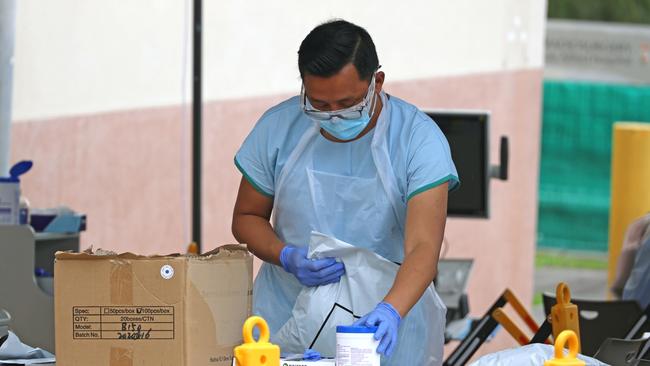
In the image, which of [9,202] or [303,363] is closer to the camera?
[303,363]

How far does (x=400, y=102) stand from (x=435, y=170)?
0.28m

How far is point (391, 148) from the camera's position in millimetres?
3053

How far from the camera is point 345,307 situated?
9.68 ft

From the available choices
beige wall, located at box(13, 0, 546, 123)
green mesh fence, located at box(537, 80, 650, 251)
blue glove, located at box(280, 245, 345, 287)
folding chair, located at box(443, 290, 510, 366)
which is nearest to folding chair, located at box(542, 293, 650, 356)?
folding chair, located at box(443, 290, 510, 366)

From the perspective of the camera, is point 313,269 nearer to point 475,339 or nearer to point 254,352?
point 254,352

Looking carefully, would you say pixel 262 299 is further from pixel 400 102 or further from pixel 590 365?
pixel 590 365

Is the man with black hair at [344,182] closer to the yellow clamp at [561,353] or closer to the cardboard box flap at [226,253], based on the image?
the cardboard box flap at [226,253]

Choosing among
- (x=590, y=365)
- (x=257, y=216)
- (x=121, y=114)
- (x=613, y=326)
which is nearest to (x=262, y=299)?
(x=257, y=216)

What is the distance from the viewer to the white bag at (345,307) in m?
2.93

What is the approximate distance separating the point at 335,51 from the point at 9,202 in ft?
5.90

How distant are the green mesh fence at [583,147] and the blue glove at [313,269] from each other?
33.9 ft

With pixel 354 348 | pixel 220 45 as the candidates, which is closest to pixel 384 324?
pixel 354 348

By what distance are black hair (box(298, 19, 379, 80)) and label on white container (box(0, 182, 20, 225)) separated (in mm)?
1710

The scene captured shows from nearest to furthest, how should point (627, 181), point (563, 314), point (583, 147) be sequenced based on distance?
point (563, 314) → point (627, 181) → point (583, 147)
